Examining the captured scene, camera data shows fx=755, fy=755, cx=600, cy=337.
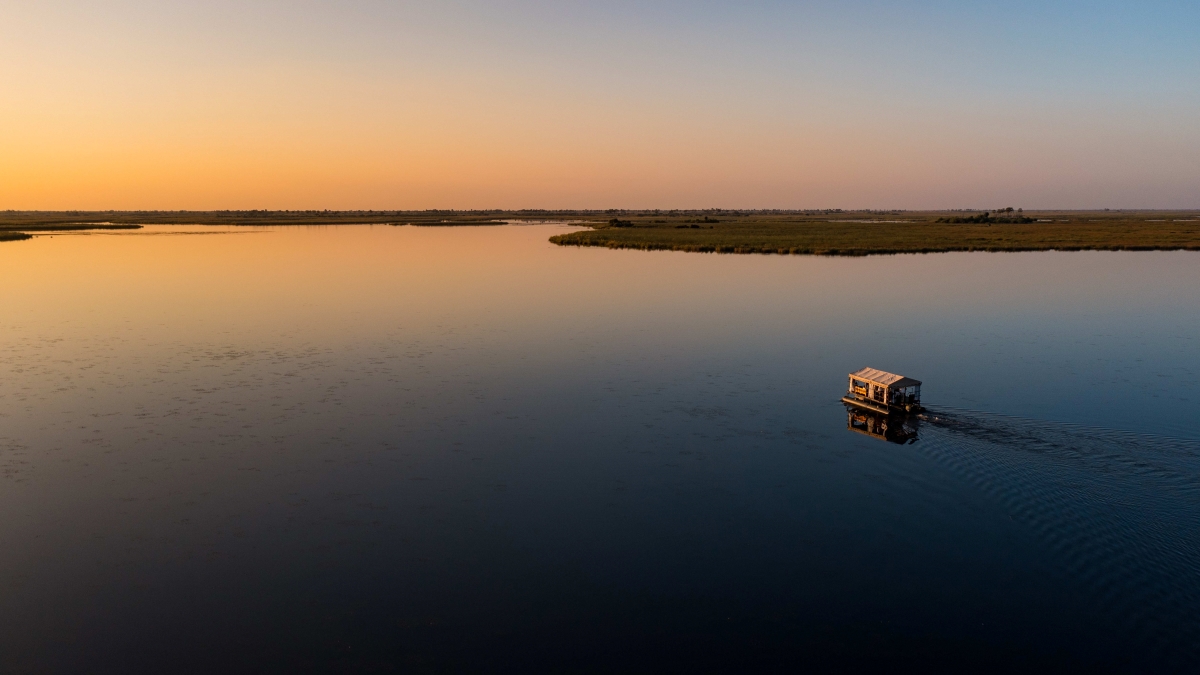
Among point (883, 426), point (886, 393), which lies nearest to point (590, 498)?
point (883, 426)

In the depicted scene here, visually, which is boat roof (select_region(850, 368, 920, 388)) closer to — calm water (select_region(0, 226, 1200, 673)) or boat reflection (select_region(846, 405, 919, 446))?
boat reflection (select_region(846, 405, 919, 446))

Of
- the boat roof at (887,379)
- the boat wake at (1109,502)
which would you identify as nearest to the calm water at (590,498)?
the boat wake at (1109,502)

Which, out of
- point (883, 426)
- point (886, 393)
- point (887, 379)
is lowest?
point (883, 426)

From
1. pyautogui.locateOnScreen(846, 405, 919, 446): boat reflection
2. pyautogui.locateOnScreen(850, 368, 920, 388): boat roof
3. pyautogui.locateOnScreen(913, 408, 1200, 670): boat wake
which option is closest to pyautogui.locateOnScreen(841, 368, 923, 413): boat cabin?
pyautogui.locateOnScreen(850, 368, 920, 388): boat roof

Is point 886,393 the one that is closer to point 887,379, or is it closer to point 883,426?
point 887,379

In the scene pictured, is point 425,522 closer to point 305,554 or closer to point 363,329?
point 305,554

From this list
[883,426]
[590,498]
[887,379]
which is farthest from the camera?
[887,379]

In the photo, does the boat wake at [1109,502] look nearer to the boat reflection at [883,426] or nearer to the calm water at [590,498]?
the calm water at [590,498]

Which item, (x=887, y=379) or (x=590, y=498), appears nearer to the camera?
(x=590, y=498)
